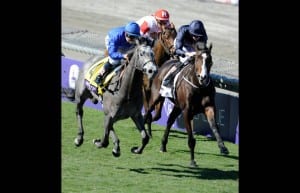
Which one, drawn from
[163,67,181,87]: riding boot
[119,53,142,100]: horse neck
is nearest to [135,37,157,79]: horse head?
[119,53,142,100]: horse neck

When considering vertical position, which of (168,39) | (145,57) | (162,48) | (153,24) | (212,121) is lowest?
(212,121)

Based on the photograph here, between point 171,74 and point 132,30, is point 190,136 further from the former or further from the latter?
point 132,30

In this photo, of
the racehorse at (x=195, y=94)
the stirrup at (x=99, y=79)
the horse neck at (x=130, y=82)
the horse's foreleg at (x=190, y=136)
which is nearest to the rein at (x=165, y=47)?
the racehorse at (x=195, y=94)

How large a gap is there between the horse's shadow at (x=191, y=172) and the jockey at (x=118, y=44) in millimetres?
1386

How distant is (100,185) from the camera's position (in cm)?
1005

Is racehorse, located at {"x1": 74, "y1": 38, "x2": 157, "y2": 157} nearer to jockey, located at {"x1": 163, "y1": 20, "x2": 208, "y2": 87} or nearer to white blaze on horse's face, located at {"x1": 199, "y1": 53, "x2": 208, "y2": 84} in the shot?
white blaze on horse's face, located at {"x1": 199, "y1": 53, "x2": 208, "y2": 84}

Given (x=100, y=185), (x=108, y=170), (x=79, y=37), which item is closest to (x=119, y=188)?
(x=100, y=185)

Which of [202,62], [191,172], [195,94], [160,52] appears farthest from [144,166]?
[160,52]

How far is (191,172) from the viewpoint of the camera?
11.4 m

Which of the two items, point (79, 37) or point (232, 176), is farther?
point (79, 37)

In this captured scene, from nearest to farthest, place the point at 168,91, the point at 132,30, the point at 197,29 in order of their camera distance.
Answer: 1. the point at 132,30
2. the point at 197,29
3. the point at 168,91

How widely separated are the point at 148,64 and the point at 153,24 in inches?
140
